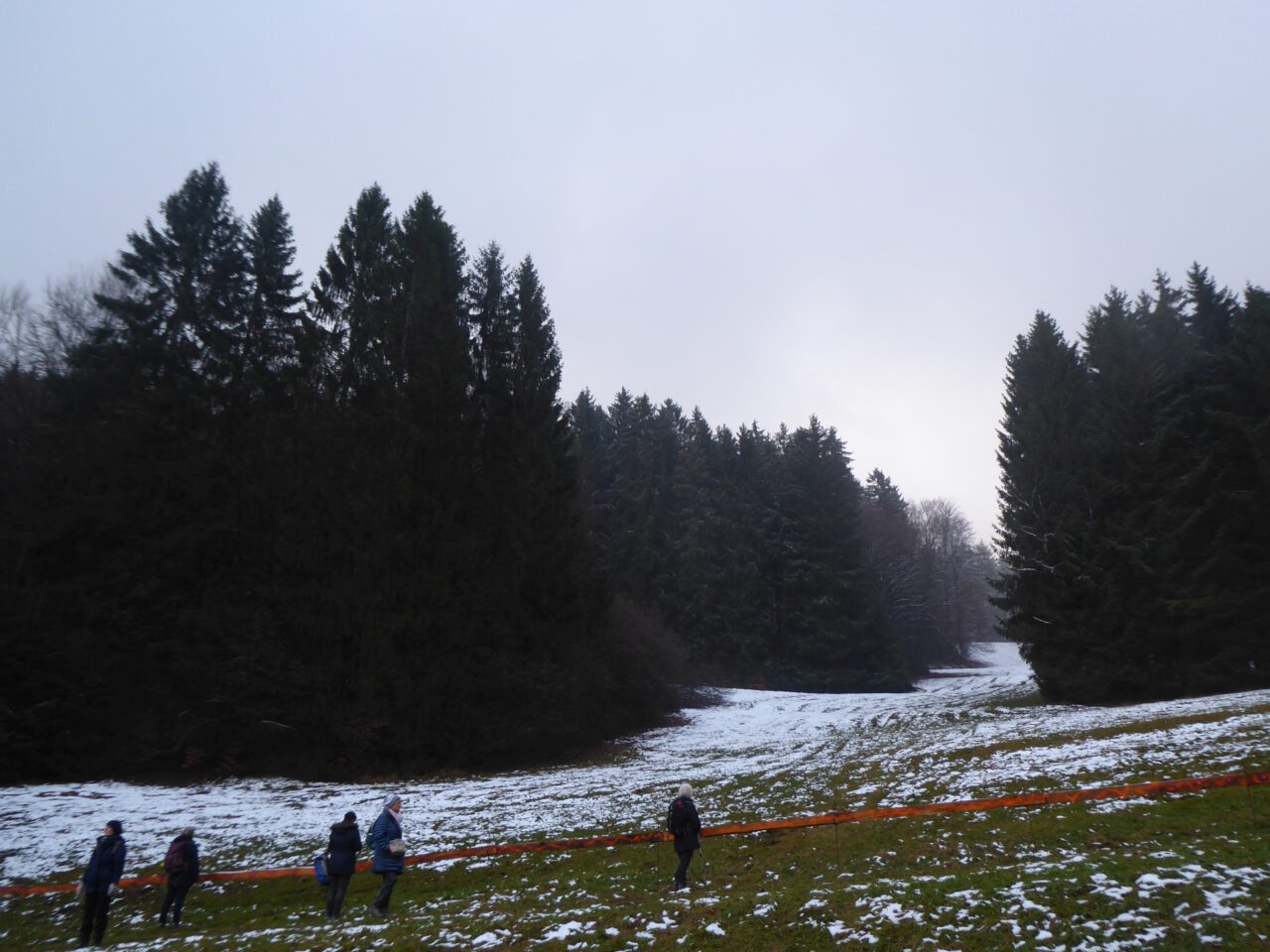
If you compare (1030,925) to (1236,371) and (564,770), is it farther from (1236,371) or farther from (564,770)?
(1236,371)

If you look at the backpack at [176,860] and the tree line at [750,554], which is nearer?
the backpack at [176,860]

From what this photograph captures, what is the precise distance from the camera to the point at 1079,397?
140ft

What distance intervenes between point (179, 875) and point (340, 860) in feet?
10.9

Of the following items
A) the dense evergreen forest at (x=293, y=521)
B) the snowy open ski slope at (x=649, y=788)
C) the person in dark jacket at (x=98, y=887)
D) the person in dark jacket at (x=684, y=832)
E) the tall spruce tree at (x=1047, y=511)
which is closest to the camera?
the person in dark jacket at (x=684, y=832)

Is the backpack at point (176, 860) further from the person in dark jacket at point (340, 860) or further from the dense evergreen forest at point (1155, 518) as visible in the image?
the dense evergreen forest at point (1155, 518)

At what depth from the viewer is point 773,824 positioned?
14836mm

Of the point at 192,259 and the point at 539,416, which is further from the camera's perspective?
the point at 539,416

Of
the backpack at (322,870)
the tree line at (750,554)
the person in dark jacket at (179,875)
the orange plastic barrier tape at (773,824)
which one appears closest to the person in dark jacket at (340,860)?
the backpack at (322,870)

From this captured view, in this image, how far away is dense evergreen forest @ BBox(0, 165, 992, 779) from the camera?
26.3m

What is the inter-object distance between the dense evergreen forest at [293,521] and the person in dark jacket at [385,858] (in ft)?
53.8

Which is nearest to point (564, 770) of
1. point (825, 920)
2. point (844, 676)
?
point (825, 920)

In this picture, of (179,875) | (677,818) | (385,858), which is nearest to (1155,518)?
(677,818)

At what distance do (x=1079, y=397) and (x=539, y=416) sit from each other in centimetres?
3056

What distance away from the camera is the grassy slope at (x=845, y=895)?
7.68 m
